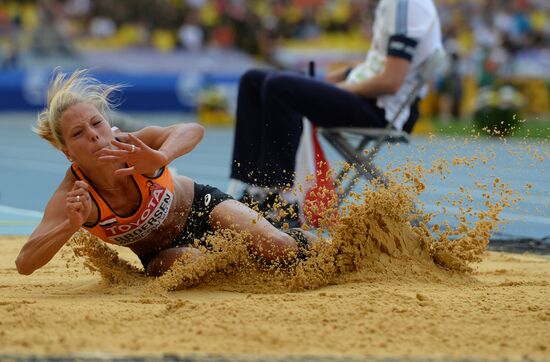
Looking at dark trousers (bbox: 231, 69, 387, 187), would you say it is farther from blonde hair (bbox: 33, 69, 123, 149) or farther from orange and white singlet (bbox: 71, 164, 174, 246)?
blonde hair (bbox: 33, 69, 123, 149)

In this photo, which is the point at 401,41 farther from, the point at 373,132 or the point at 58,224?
the point at 58,224

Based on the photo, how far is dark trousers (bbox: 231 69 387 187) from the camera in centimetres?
652

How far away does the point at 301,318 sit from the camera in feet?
12.5

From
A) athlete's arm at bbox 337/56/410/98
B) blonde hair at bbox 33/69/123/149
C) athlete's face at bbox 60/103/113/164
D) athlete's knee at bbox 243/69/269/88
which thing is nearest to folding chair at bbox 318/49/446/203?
athlete's arm at bbox 337/56/410/98

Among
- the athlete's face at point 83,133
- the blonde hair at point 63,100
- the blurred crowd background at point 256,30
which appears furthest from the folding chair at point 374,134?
the blurred crowd background at point 256,30

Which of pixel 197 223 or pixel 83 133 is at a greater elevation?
pixel 83 133

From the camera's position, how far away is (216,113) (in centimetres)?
2173

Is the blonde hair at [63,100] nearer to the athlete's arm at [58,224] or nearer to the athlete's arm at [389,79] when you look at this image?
the athlete's arm at [58,224]

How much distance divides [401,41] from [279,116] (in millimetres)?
993

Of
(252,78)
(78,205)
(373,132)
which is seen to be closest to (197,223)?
(78,205)

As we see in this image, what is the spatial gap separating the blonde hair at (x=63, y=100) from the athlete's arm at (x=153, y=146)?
0.22 m

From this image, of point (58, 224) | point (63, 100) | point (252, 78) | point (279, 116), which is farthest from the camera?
point (252, 78)

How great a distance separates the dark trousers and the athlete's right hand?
226cm

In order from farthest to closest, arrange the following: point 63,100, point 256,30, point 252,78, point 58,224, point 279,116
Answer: point 256,30, point 252,78, point 279,116, point 63,100, point 58,224
